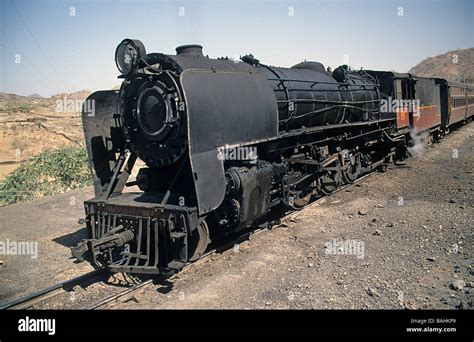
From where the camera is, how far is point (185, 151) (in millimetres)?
5844

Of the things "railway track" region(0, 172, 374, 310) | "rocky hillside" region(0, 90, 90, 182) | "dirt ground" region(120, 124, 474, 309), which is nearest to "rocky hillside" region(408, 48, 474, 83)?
"rocky hillside" region(0, 90, 90, 182)

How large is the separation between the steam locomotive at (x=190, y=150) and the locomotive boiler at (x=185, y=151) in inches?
0.7

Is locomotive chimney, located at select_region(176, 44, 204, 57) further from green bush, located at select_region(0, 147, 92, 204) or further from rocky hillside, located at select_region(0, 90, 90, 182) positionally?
rocky hillside, located at select_region(0, 90, 90, 182)

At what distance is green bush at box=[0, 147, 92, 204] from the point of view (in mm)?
13516

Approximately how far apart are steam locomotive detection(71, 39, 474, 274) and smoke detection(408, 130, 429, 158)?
7483mm

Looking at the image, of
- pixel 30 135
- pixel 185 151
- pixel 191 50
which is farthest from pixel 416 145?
pixel 30 135

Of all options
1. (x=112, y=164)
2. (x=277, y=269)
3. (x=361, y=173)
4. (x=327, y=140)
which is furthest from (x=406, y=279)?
(x=361, y=173)

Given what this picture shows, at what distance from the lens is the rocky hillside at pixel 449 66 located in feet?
251

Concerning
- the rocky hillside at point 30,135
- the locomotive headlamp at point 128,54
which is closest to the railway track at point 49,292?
the locomotive headlamp at point 128,54

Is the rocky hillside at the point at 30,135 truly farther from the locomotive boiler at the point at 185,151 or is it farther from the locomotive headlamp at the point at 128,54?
the locomotive headlamp at the point at 128,54

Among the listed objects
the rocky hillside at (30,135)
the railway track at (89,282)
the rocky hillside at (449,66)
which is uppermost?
the rocky hillside at (449,66)

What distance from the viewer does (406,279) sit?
5.42 metres
